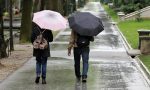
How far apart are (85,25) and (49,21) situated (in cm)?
88

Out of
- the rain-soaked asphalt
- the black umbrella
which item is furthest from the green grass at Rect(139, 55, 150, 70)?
the black umbrella

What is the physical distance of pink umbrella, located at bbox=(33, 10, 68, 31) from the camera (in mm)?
12836

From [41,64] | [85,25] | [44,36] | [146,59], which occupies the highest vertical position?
[85,25]

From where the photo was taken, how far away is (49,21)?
12984 millimetres

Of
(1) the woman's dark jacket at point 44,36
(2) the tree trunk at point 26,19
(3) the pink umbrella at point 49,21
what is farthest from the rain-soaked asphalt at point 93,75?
(2) the tree trunk at point 26,19

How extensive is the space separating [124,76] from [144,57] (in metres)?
4.77

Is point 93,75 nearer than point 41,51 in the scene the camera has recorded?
No

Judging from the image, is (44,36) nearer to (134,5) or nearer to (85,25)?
(85,25)

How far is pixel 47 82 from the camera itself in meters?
13.4

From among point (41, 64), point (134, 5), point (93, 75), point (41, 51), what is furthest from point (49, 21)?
point (134, 5)

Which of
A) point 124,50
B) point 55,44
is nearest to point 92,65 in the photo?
point 124,50

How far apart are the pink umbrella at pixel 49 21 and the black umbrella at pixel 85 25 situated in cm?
28

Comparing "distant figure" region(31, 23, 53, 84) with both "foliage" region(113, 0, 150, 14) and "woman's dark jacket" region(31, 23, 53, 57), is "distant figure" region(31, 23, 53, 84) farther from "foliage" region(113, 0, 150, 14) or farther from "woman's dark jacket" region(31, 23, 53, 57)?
"foliage" region(113, 0, 150, 14)

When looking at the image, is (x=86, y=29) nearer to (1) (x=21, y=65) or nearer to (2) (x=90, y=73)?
(2) (x=90, y=73)
